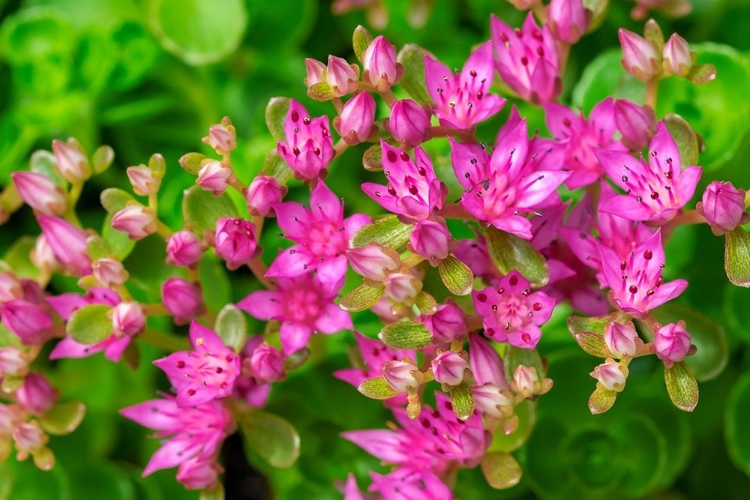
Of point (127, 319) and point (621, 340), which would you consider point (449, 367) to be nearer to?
point (621, 340)

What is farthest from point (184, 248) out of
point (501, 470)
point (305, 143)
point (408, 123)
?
point (501, 470)

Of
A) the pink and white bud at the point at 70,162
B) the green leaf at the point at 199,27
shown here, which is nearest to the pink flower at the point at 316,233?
the pink and white bud at the point at 70,162

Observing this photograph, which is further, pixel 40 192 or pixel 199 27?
pixel 199 27

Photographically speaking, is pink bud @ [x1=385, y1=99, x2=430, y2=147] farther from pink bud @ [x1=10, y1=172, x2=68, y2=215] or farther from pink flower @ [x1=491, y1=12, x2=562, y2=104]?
pink bud @ [x1=10, y1=172, x2=68, y2=215]

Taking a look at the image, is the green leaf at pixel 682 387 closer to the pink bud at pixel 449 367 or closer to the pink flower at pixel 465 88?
the pink bud at pixel 449 367

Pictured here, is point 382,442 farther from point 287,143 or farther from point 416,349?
point 287,143

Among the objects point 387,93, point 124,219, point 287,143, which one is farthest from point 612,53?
point 124,219

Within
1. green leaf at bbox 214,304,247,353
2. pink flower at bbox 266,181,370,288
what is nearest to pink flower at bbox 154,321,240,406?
green leaf at bbox 214,304,247,353

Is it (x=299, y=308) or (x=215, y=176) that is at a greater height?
(x=215, y=176)
